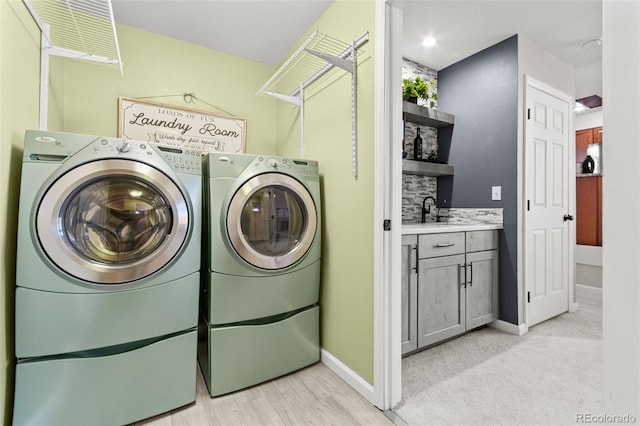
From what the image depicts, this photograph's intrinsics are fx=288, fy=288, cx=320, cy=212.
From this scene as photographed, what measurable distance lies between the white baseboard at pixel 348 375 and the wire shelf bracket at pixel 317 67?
1.15 m

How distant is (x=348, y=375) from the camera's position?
167 centimetres

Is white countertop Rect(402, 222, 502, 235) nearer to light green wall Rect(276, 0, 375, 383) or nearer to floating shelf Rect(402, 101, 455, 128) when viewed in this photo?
light green wall Rect(276, 0, 375, 383)

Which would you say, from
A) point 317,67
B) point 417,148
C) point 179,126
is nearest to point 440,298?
point 417,148

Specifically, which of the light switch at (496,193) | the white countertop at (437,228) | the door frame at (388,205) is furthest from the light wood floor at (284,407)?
the light switch at (496,193)

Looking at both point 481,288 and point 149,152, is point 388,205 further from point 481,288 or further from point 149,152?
point 481,288

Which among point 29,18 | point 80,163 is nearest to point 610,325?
point 80,163

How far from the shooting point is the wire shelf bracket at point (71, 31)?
146 centimetres

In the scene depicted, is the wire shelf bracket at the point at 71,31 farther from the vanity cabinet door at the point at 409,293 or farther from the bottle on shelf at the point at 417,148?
the bottle on shelf at the point at 417,148

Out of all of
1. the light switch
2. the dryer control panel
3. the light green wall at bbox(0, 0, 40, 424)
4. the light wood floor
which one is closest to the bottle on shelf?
the light switch

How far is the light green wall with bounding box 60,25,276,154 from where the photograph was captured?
2.04 metres

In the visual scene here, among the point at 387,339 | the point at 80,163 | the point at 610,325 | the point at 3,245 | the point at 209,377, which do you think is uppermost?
the point at 80,163

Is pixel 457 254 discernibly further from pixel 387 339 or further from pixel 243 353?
pixel 243 353

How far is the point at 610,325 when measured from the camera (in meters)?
0.66

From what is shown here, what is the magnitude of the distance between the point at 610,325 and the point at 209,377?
5.54 feet
